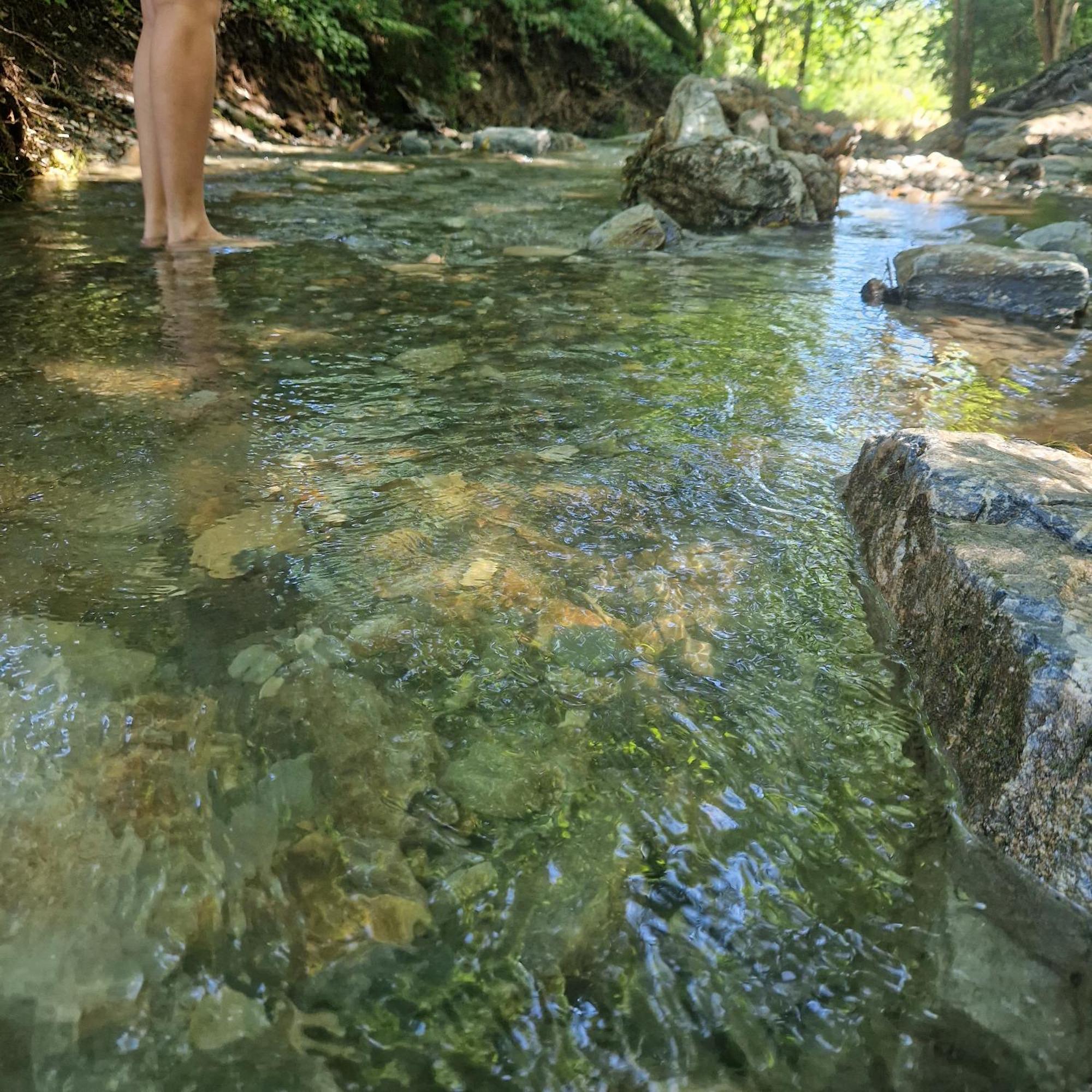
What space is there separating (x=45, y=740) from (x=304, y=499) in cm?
77

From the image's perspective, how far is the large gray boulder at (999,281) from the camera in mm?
3531

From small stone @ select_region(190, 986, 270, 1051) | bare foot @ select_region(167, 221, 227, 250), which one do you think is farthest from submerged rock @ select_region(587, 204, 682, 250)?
small stone @ select_region(190, 986, 270, 1051)

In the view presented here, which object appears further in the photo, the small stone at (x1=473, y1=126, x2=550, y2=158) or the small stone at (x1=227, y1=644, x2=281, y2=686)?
the small stone at (x1=473, y1=126, x2=550, y2=158)

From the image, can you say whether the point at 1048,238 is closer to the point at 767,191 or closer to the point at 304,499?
the point at 767,191

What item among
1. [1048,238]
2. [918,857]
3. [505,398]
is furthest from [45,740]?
[1048,238]

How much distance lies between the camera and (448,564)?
1557 millimetres

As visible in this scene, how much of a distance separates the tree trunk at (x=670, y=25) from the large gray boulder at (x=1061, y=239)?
15966 mm

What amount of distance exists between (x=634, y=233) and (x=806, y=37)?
69.4 feet

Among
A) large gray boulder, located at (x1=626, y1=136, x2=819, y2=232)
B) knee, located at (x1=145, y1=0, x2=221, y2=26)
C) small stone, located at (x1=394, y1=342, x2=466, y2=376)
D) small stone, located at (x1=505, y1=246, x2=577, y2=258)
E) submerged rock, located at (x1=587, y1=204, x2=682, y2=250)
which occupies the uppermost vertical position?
knee, located at (x1=145, y1=0, x2=221, y2=26)

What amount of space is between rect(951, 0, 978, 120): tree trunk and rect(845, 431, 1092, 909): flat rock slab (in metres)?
17.2

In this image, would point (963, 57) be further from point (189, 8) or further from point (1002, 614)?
point (1002, 614)

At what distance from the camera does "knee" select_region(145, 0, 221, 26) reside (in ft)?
11.4

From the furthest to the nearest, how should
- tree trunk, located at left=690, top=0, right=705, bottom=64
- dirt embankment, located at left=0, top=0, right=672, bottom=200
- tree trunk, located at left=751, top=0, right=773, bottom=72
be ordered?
tree trunk, located at left=751, top=0, right=773, bottom=72, tree trunk, located at left=690, top=0, right=705, bottom=64, dirt embankment, located at left=0, top=0, right=672, bottom=200

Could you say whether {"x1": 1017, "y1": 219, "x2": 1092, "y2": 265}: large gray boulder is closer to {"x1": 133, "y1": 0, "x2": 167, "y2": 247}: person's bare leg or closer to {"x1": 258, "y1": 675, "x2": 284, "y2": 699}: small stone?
{"x1": 133, "y1": 0, "x2": 167, "y2": 247}: person's bare leg
